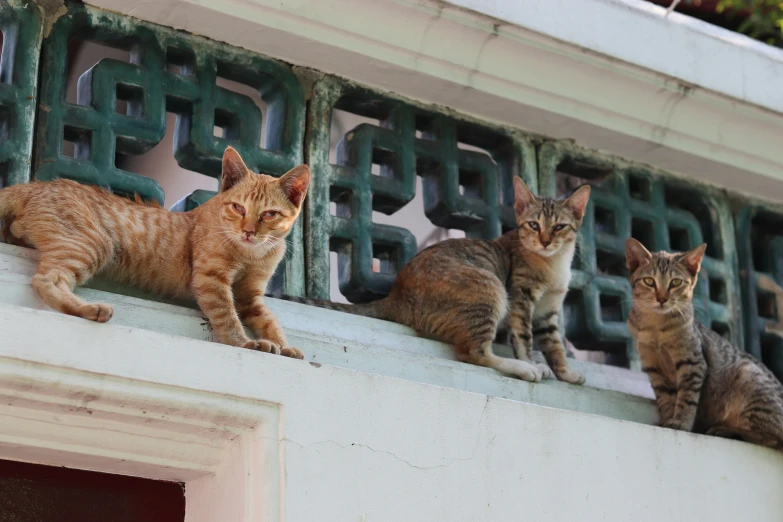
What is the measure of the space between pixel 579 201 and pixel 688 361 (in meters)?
0.72

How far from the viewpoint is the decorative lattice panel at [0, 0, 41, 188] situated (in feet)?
11.0

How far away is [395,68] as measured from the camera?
3.97m

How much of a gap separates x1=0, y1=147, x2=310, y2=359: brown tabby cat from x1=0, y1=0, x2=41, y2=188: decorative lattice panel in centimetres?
15

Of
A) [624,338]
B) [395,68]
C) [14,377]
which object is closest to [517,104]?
[395,68]

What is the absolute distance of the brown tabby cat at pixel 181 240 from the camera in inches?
125

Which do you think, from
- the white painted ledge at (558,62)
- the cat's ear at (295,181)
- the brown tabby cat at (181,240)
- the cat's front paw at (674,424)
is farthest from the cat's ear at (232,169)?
the cat's front paw at (674,424)

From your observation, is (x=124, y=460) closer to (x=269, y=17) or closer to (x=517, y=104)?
(x=269, y=17)

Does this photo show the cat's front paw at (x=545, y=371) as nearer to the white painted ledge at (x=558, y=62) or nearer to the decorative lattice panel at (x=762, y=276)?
the white painted ledge at (x=558, y=62)

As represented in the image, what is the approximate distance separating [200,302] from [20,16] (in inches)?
40.7

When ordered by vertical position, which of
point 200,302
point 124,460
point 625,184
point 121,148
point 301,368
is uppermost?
point 625,184

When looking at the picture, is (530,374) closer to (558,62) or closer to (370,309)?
(370,309)

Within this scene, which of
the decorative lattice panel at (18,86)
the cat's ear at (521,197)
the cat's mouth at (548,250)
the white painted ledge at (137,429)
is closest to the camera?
the white painted ledge at (137,429)

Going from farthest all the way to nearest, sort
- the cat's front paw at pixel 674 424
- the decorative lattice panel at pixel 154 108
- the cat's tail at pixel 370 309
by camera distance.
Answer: the cat's front paw at pixel 674 424, the cat's tail at pixel 370 309, the decorative lattice panel at pixel 154 108

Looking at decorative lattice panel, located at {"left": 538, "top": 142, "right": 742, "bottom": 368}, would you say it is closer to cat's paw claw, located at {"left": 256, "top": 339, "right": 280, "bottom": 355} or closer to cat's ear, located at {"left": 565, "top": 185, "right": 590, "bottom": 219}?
cat's ear, located at {"left": 565, "top": 185, "right": 590, "bottom": 219}
